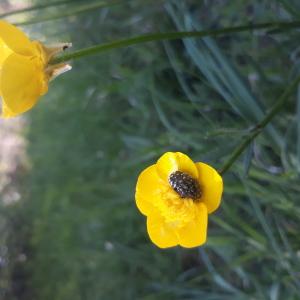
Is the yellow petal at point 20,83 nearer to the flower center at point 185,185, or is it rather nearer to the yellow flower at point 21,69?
the yellow flower at point 21,69

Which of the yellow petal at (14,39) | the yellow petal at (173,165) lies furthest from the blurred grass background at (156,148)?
the yellow petal at (14,39)

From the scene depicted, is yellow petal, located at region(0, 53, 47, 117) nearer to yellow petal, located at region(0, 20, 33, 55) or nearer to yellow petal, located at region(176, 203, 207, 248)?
yellow petal, located at region(0, 20, 33, 55)

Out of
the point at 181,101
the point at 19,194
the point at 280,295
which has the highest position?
the point at 181,101

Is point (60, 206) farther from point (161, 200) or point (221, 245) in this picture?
point (161, 200)

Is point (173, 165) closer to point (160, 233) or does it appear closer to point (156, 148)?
point (160, 233)

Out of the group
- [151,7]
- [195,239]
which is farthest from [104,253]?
[195,239]

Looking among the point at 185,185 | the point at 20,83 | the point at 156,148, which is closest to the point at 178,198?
the point at 185,185
